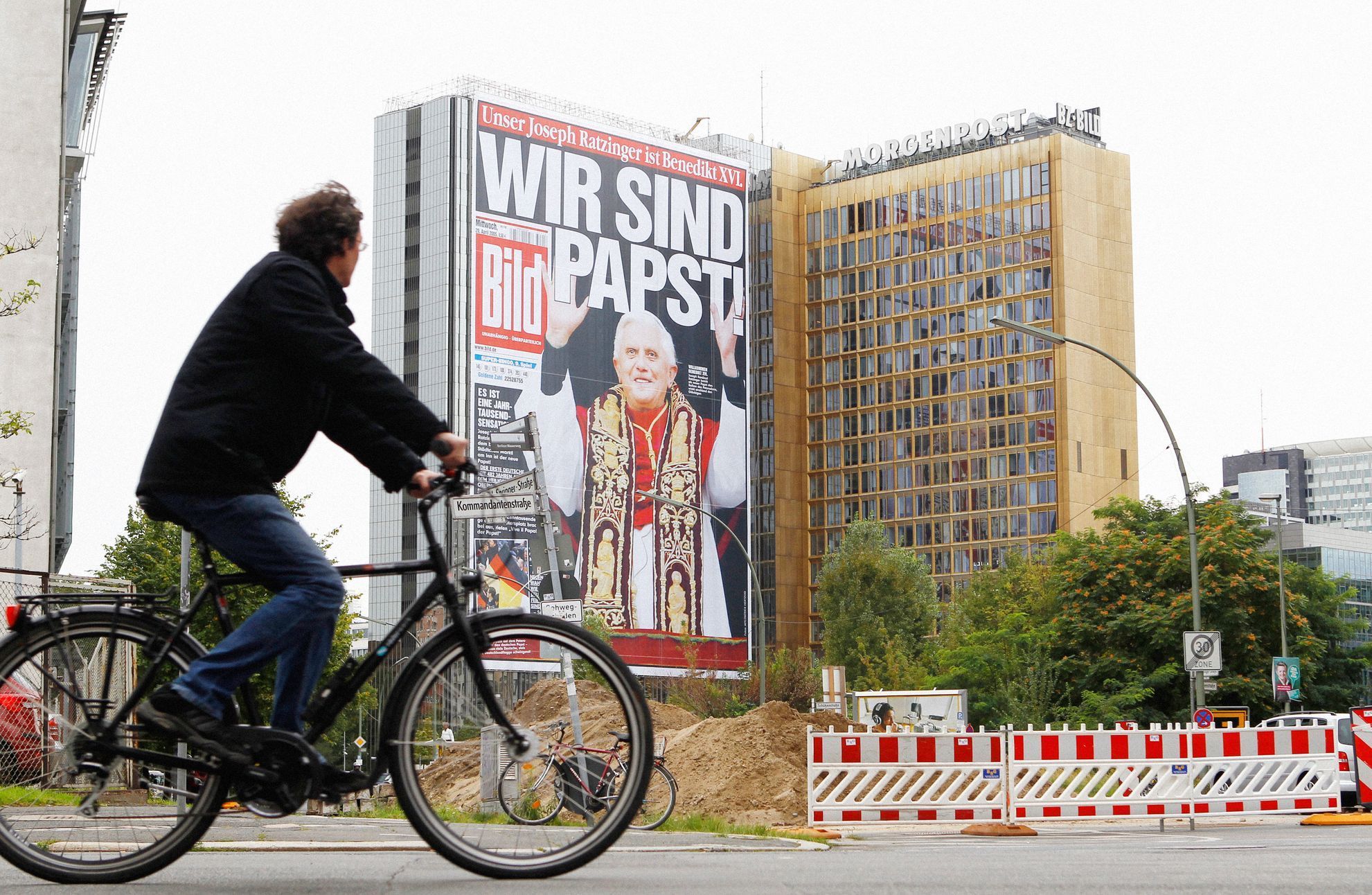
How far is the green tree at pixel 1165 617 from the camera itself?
40.3 m

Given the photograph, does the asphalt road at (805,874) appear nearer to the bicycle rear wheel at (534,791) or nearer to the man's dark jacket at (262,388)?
the bicycle rear wheel at (534,791)

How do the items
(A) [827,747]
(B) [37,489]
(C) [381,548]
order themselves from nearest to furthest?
(A) [827,747] < (B) [37,489] < (C) [381,548]

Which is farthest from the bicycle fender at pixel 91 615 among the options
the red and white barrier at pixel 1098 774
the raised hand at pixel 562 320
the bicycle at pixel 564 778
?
the raised hand at pixel 562 320

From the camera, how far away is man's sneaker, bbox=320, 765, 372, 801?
5090 mm

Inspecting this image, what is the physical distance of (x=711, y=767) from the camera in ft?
91.6

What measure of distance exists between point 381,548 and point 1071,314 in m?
47.3

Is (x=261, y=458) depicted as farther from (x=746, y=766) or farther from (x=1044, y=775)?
(x=746, y=766)

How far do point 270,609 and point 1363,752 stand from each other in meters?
19.8

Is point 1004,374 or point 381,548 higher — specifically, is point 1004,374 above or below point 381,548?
above

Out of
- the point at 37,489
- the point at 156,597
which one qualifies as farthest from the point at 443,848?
the point at 37,489

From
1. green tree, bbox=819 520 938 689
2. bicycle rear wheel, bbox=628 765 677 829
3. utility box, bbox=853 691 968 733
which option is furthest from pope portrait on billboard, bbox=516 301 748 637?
bicycle rear wheel, bbox=628 765 677 829

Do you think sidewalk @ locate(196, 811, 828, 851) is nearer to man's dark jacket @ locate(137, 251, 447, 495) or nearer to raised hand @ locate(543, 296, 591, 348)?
man's dark jacket @ locate(137, 251, 447, 495)

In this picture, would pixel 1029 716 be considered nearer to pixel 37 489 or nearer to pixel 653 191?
pixel 37 489

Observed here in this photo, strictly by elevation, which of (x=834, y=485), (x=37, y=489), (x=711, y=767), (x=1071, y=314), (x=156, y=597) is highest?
(x=1071, y=314)
